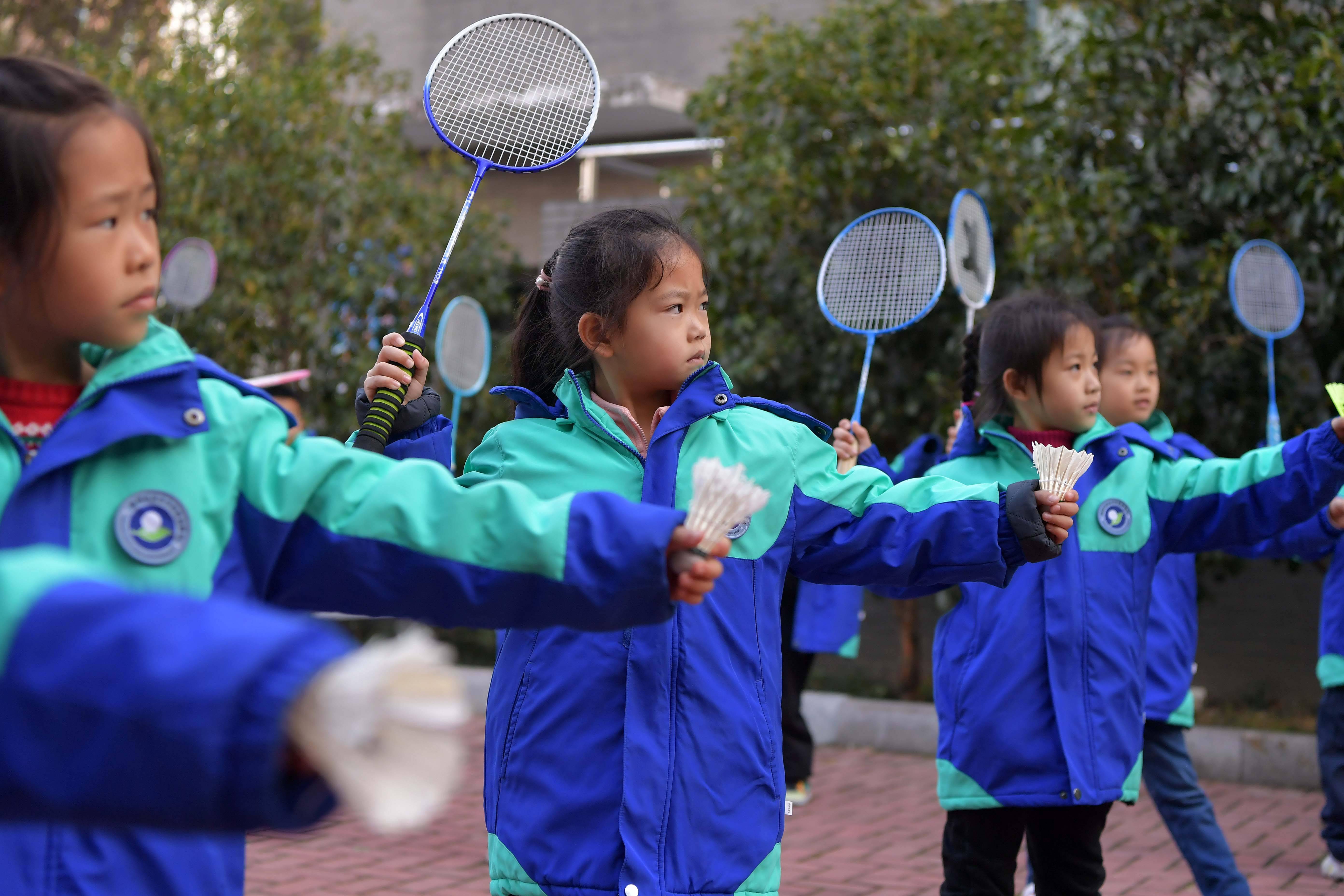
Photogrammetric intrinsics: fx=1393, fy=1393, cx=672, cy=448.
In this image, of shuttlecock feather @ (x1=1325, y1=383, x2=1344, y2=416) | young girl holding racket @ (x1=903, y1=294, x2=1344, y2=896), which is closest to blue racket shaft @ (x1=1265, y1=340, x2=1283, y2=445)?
young girl holding racket @ (x1=903, y1=294, x2=1344, y2=896)

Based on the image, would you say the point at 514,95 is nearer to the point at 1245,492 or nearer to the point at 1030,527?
the point at 1030,527

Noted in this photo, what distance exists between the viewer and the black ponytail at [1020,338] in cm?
373

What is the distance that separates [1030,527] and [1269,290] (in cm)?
362

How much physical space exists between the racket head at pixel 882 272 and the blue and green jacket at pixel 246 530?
2.74 meters

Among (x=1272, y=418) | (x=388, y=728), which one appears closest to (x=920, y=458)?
(x=1272, y=418)

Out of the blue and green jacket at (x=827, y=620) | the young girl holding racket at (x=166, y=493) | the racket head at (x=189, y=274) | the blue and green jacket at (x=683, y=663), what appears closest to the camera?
the young girl holding racket at (x=166, y=493)

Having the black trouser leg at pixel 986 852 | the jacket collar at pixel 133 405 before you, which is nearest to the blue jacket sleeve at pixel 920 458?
the black trouser leg at pixel 986 852

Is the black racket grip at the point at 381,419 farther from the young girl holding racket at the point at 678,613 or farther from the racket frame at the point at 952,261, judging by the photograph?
the racket frame at the point at 952,261

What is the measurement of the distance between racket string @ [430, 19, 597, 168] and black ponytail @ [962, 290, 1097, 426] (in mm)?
1299

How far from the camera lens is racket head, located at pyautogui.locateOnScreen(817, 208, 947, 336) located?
174 inches

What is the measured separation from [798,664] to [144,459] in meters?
→ 4.96

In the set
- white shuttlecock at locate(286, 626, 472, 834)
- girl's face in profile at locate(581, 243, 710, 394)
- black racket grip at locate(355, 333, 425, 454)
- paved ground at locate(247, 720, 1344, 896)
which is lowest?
paved ground at locate(247, 720, 1344, 896)

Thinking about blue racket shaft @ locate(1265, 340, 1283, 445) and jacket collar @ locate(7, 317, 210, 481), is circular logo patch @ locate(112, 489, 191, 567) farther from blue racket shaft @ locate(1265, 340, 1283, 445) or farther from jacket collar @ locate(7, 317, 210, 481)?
blue racket shaft @ locate(1265, 340, 1283, 445)

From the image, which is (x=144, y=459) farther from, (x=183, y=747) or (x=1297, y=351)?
(x=1297, y=351)
